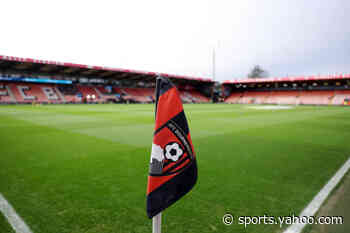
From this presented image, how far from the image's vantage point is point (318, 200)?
127 inches

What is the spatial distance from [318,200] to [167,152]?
3020 millimetres

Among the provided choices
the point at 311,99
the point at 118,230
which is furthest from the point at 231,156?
the point at 311,99

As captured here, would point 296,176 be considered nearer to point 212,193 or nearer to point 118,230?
point 212,193

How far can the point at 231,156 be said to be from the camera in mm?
5656

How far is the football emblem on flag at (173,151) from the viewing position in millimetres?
1467

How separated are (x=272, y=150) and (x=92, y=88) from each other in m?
52.1

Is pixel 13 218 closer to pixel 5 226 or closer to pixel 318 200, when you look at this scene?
pixel 5 226

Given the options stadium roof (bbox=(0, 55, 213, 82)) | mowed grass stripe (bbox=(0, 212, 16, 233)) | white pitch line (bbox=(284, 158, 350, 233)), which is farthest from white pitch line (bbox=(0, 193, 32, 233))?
stadium roof (bbox=(0, 55, 213, 82))

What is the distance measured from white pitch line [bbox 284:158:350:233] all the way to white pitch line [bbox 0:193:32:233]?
10.1 ft

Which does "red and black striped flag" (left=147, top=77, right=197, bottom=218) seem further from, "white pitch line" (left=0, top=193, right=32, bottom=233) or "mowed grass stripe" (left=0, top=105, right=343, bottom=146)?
"mowed grass stripe" (left=0, top=105, right=343, bottom=146)

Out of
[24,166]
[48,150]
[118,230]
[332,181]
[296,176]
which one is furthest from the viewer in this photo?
[48,150]

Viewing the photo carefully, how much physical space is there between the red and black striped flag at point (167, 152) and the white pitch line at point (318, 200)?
6.10 ft

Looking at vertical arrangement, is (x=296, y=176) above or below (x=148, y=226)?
below

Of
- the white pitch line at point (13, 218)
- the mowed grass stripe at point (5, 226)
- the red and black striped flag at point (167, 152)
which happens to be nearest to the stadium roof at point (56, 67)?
the white pitch line at point (13, 218)
